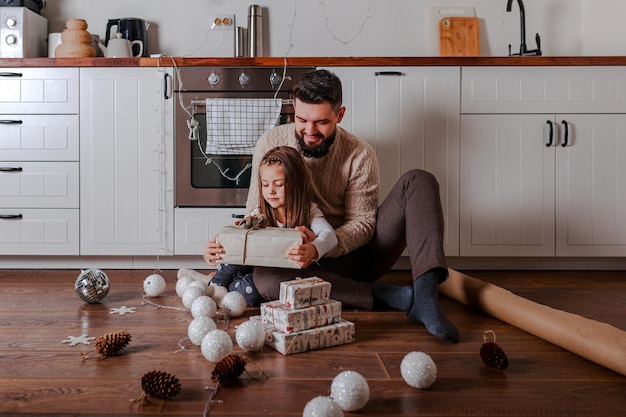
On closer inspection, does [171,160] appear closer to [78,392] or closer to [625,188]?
[78,392]

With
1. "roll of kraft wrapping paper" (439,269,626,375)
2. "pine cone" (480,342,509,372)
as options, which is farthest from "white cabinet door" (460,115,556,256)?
"pine cone" (480,342,509,372)

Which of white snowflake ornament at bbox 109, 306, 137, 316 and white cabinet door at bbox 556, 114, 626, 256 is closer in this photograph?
white snowflake ornament at bbox 109, 306, 137, 316

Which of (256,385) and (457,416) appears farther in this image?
(256,385)

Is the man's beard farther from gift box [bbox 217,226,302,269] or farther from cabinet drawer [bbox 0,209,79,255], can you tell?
cabinet drawer [bbox 0,209,79,255]

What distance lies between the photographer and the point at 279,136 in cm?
215

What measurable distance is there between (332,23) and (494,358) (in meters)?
2.41

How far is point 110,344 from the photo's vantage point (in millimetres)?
1407

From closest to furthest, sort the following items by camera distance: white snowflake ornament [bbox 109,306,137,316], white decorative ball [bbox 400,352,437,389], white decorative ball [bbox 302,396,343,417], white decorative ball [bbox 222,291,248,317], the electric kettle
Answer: white decorative ball [bbox 302,396,343,417]
white decorative ball [bbox 400,352,437,389]
white decorative ball [bbox 222,291,248,317]
white snowflake ornament [bbox 109,306,137,316]
the electric kettle

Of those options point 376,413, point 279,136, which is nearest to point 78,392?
point 376,413

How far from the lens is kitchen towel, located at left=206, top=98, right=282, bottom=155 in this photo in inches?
108

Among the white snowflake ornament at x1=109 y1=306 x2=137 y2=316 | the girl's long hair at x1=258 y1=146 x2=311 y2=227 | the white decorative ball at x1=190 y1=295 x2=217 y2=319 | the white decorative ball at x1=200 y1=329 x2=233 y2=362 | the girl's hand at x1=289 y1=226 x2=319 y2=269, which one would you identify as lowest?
the white snowflake ornament at x1=109 y1=306 x2=137 y2=316

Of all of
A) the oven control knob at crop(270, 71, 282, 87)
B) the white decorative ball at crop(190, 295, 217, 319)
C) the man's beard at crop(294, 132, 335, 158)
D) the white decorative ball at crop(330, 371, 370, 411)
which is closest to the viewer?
the white decorative ball at crop(330, 371, 370, 411)

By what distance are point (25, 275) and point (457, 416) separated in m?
2.20

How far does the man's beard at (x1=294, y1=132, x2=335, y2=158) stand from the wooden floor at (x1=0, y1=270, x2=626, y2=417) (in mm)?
533
